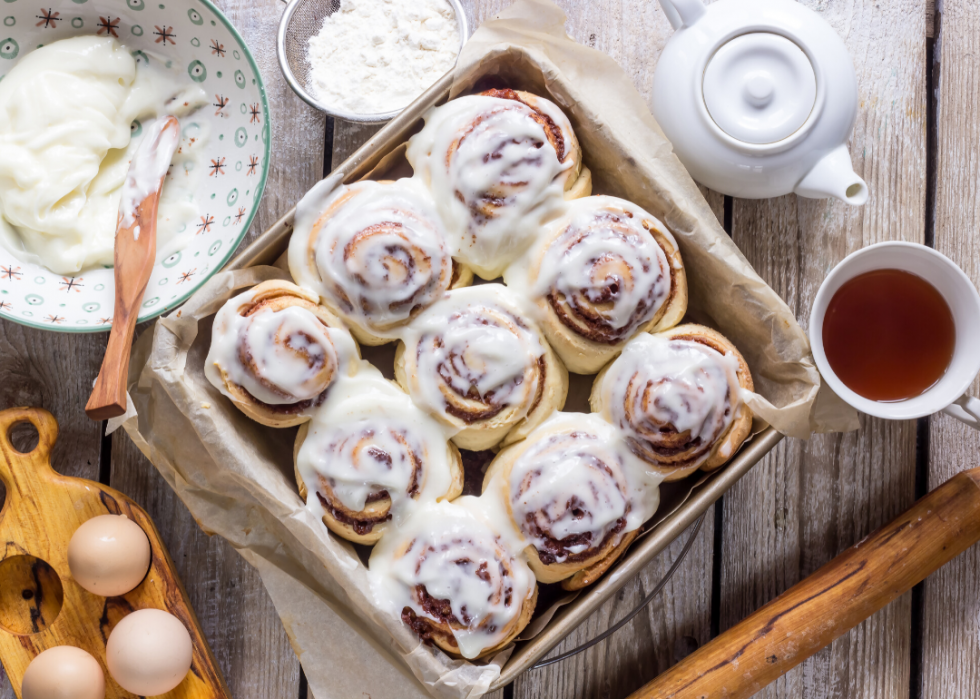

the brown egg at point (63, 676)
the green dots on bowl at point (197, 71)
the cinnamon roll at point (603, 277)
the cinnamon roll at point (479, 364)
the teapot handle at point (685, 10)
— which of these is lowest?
the brown egg at point (63, 676)

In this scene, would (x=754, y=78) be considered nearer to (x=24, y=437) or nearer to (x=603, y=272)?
(x=603, y=272)

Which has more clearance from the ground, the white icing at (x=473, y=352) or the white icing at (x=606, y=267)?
the white icing at (x=606, y=267)

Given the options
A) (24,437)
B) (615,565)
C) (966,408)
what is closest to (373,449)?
(615,565)

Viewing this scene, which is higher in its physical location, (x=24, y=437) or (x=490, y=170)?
(x=490, y=170)

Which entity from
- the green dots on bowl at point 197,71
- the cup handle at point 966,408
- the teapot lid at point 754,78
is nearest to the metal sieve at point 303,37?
the green dots on bowl at point 197,71

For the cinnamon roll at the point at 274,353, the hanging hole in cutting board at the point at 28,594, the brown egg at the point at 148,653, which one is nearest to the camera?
the cinnamon roll at the point at 274,353

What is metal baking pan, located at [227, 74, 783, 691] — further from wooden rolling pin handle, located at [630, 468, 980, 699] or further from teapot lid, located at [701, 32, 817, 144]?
teapot lid, located at [701, 32, 817, 144]

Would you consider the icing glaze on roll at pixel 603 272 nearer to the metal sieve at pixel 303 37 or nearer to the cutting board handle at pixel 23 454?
the metal sieve at pixel 303 37
